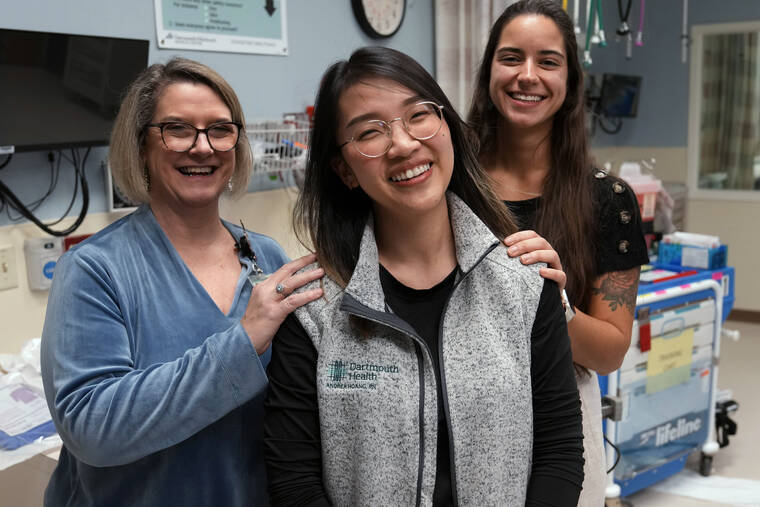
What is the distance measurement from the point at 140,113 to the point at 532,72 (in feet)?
2.60

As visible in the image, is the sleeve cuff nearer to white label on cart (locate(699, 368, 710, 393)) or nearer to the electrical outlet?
the electrical outlet

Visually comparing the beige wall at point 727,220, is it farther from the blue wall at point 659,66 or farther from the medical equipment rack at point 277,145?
the medical equipment rack at point 277,145

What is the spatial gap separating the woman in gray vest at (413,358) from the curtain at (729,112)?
516 cm

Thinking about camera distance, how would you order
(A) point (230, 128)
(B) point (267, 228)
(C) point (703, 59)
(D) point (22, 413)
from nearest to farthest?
(A) point (230, 128)
(D) point (22, 413)
(B) point (267, 228)
(C) point (703, 59)

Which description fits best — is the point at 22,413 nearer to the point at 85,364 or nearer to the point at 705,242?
the point at 85,364

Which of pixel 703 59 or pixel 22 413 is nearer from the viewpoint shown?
pixel 22 413

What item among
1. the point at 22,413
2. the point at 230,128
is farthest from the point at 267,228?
the point at 230,128

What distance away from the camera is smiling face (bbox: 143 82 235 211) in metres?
1.27

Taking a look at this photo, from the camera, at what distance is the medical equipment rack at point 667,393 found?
2695 mm

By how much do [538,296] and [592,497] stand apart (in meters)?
0.62

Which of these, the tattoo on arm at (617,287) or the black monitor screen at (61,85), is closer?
the tattoo on arm at (617,287)

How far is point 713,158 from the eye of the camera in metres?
5.71

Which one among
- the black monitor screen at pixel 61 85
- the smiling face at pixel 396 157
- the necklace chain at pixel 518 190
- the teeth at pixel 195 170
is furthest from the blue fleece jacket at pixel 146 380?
the black monitor screen at pixel 61 85

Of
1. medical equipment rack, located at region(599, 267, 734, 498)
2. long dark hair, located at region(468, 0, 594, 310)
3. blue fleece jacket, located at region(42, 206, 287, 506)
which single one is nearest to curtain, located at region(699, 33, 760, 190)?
→ medical equipment rack, located at region(599, 267, 734, 498)
